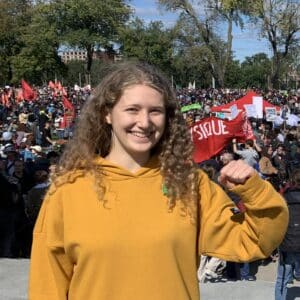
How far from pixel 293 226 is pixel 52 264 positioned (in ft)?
14.1

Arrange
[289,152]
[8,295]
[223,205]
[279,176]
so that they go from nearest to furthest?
1. [223,205]
2. [8,295]
3. [279,176]
4. [289,152]

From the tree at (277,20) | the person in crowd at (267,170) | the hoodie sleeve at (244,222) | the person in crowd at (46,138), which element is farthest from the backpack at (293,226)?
the tree at (277,20)

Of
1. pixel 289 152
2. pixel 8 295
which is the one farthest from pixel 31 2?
pixel 8 295

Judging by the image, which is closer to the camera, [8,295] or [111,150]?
[111,150]

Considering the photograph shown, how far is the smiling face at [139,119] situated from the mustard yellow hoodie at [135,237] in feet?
0.24

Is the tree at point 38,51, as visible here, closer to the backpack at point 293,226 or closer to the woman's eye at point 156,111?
the backpack at point 293,226

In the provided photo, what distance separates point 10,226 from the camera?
23.3 feet

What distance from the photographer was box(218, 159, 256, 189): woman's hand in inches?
62.1

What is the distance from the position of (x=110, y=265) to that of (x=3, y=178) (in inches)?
222

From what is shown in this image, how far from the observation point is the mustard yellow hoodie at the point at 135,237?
163 centimetres

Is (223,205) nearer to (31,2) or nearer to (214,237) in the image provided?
(214,237)

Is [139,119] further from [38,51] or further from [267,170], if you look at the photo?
[38,51]

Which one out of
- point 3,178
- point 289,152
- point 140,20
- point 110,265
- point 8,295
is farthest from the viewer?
point 140,20

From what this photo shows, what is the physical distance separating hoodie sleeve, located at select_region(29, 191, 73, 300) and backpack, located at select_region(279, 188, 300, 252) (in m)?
4.16
